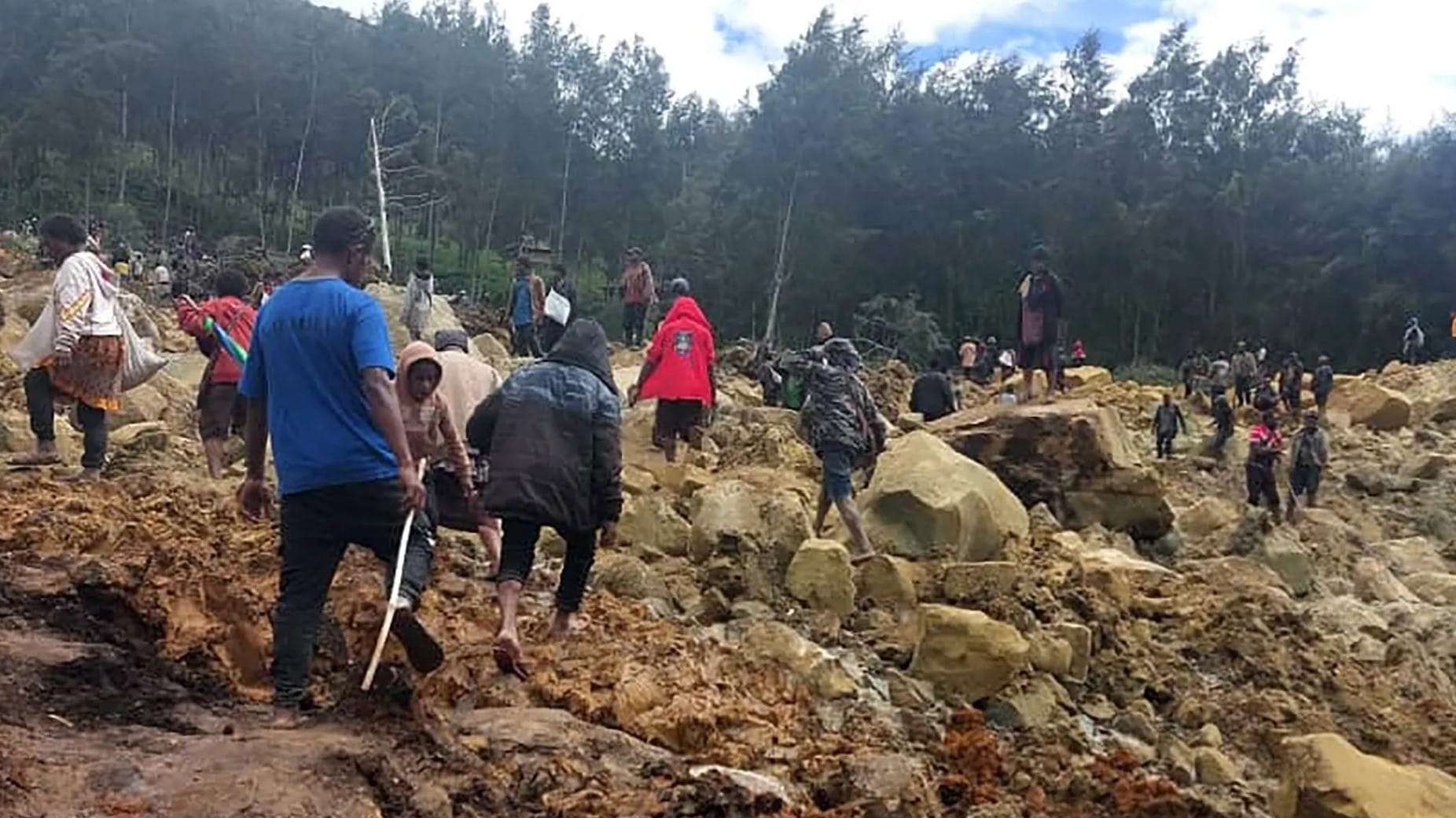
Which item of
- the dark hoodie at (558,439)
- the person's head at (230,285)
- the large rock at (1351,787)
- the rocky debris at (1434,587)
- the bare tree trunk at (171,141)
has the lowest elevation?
the rocky debris at (1434,587)

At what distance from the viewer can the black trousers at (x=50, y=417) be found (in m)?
6.90

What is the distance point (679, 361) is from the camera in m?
9.69

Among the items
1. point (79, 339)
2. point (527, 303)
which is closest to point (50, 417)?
point (79, 339)

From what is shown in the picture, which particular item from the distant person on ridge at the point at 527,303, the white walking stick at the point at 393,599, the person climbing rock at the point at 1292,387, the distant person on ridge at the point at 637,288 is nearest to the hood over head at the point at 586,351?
the white walking stick at the point at 393,599

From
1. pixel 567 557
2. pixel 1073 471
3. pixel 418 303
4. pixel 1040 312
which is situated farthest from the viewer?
pixel 418 303

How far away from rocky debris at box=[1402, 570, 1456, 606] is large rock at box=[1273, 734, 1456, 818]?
6.56 meters

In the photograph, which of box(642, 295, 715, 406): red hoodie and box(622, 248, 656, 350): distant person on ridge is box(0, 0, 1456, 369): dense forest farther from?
box(642, 295, 715, 406): red hoodie

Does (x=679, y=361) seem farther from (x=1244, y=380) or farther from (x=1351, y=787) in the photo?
(x=1244, y=380)

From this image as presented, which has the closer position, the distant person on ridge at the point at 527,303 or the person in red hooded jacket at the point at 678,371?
the person in red hooded jacket at the point at 678,371

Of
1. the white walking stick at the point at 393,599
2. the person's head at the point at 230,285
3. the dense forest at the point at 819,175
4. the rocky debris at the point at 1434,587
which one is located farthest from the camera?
the dense forest at the point at 819,175

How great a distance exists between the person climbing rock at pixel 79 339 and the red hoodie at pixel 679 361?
12.1ft

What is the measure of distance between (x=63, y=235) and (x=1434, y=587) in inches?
422

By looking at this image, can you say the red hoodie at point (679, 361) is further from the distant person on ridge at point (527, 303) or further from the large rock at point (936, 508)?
the distant person on ridge at point (527, 303)

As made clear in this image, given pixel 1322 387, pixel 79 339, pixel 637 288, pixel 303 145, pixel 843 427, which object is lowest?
pixel 843 427
